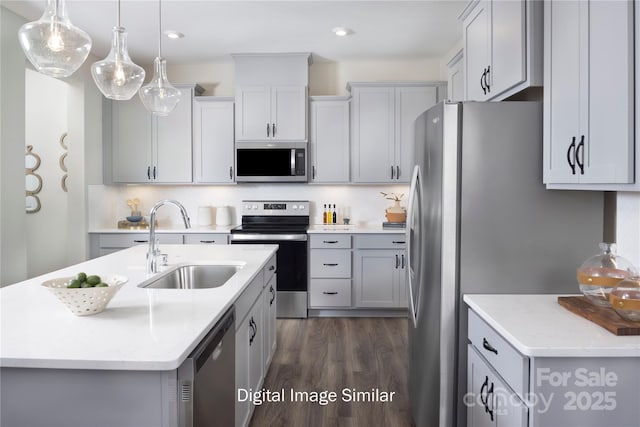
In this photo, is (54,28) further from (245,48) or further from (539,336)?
(245,48)

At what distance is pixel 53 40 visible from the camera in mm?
1575

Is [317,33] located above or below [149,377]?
above

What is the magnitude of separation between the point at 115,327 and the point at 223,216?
3.47 meters

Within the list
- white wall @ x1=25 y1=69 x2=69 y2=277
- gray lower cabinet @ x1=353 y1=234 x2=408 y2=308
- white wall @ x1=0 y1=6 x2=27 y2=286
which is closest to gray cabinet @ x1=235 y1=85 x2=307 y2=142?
gray lower cabinet @ x1=353 y1=234 x2=408 y2=308

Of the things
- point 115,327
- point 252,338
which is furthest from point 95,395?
point 252,338

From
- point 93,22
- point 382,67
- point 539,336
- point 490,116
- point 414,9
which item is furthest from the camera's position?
point 382,67

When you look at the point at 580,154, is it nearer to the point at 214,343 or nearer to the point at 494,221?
the point at 494,221

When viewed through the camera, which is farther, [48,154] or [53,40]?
[48,154]

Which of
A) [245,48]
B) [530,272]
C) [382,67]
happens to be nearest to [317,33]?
[245,48]

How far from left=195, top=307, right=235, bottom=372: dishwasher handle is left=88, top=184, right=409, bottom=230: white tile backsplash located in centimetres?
322

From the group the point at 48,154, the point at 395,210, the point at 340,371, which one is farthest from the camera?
the point at 48,154

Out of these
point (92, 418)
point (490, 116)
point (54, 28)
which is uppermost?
point (54, 28)

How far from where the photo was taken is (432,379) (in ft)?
6.53

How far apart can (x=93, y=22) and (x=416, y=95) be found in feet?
10.2
